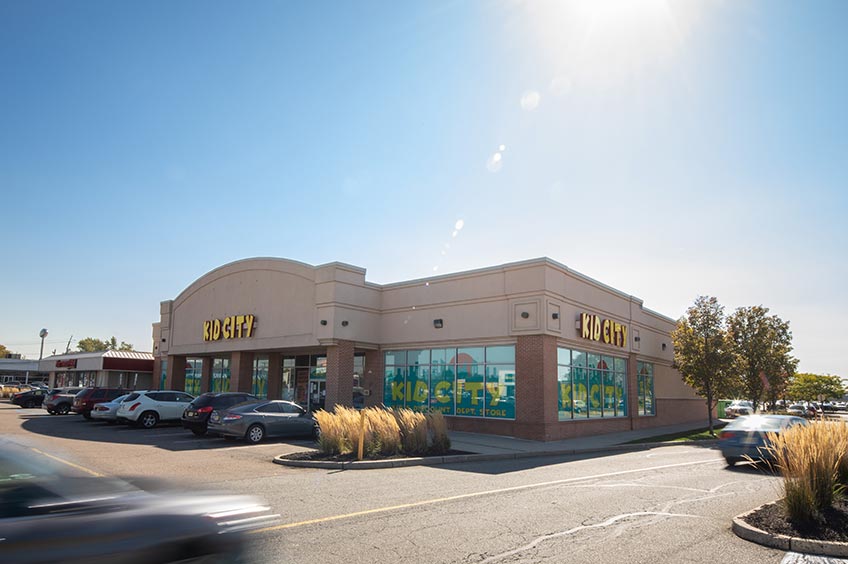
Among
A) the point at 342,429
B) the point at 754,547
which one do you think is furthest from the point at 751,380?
the point at 754,547

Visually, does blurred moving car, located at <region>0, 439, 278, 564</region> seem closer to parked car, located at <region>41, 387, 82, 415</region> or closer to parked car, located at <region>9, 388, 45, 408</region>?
parked car, located at <region>41, 387, 82, 415</region>

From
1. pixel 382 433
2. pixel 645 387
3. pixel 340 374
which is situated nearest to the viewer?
pixel 382 433

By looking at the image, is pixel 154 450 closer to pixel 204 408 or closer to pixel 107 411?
pixel 204 408

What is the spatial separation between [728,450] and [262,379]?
78.5ft

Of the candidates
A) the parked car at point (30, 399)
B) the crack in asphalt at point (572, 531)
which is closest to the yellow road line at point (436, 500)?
the crack in asphalt at point (572, 531)

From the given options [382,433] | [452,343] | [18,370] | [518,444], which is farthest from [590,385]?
[18,370]

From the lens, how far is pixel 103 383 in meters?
45.8

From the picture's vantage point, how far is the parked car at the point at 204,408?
65.8 feet

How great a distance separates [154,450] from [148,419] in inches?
314

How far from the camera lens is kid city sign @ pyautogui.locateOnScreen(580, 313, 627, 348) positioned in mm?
23900

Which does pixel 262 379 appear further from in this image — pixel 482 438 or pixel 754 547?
pixel 754 547

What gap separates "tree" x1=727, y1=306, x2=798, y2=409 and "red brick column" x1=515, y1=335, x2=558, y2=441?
22.6 m

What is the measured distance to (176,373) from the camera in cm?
3550

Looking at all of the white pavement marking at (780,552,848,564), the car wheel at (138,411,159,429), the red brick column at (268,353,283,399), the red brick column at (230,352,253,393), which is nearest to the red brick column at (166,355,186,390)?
the red brick column at (230,352,253,393)
